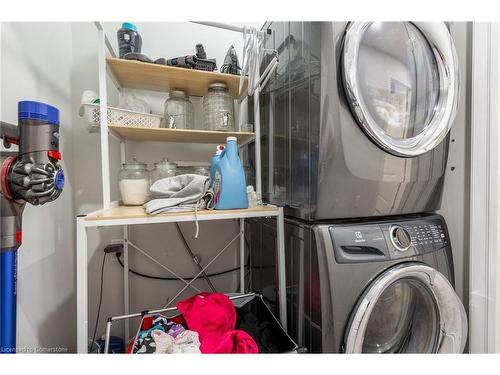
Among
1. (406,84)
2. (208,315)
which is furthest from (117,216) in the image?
(406,84)

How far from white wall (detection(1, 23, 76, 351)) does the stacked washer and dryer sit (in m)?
1.09

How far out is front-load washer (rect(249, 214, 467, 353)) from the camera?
0.82 metres

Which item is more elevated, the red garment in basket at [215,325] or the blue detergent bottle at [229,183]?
the blue detergent bottle at [229,183]

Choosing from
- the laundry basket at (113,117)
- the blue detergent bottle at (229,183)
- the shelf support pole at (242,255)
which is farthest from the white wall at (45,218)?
the shelf support pole at (242,255)

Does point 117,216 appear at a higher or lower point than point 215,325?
higher

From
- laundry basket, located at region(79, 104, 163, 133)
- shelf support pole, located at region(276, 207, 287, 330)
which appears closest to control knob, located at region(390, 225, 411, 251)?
shelf support pole, located at region(276, 207, 287, 330)

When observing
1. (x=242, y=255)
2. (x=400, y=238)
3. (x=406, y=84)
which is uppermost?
(x=406, y=84)

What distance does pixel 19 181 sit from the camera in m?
0.62

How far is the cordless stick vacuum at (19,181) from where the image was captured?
0.62 metres

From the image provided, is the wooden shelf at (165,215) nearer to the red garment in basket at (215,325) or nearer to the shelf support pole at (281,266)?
the shelf support pole at (281,266)

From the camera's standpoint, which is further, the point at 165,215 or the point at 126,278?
the point at 126,278

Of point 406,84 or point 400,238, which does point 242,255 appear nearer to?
point 400,238

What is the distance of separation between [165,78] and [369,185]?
3.96 ft

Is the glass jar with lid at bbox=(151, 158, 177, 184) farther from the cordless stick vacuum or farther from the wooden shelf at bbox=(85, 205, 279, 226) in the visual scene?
the cordless stick vacuum
